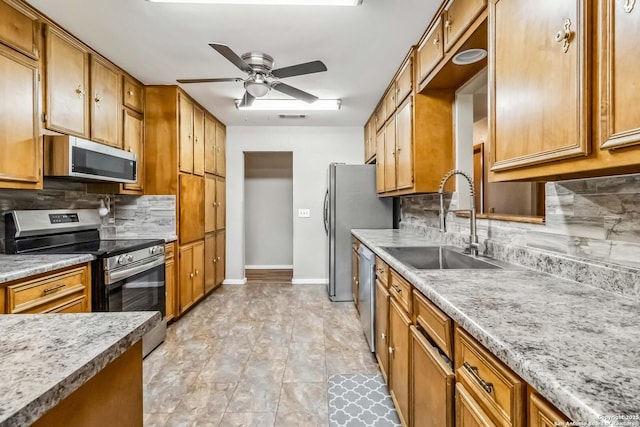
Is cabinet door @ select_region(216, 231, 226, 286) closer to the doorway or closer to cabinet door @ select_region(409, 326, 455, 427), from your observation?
the doorway

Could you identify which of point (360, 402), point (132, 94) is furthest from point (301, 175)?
point (360, 402)

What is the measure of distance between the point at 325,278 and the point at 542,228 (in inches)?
145

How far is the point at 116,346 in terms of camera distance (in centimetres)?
72

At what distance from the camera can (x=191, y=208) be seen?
361 centimetres

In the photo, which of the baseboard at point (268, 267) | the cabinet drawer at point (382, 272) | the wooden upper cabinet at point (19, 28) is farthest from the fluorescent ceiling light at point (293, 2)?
the baseboard at point (268, 267)

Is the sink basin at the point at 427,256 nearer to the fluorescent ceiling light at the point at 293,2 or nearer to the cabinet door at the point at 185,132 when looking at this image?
the fluorescent ceiling light at the point at 293,2

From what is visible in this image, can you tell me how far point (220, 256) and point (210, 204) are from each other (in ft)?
2.75

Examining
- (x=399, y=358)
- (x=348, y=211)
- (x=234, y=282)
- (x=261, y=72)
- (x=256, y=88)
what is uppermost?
(x=261, y=72)

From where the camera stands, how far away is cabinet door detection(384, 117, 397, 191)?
308cm

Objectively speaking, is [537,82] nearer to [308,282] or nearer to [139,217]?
[139,217]

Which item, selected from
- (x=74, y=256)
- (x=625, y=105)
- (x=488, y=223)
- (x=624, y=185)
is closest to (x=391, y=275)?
(x=488, y=223)

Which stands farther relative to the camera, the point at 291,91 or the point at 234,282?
the point at 234,282

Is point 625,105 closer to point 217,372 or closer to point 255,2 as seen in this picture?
point 255,2

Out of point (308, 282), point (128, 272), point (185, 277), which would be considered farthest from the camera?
point (308, 282)
